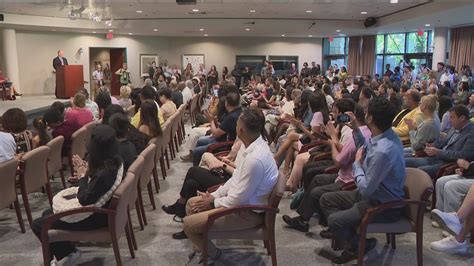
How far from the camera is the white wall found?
57.3ft

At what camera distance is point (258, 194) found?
2830 mm

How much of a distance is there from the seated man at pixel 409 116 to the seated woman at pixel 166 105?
10.1 ft

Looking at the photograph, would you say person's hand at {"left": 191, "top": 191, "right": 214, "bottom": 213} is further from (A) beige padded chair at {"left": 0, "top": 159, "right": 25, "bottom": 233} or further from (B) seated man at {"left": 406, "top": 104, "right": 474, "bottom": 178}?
(B) seated man at {"left": 406, "top": 104, "right": 474, "bottom": 178}

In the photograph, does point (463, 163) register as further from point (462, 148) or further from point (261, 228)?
point (261, 228)

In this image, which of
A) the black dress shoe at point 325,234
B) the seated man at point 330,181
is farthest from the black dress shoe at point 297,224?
the black dress shoe at point 325,234

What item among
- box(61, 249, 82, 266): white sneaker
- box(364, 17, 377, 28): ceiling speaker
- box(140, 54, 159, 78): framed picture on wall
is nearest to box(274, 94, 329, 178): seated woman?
box(61, 249, 82, 266): white sneaker

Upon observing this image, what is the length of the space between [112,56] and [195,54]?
4.25 meters

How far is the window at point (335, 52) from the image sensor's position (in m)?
22.6

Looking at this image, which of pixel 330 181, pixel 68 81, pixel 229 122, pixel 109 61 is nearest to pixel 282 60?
pixel 109 61

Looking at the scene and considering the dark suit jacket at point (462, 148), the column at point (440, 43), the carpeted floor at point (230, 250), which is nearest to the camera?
the carpeted floor at point (230, 250)

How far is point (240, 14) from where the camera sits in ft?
47.6

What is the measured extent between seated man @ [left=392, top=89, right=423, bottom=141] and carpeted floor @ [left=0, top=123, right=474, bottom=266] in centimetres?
129

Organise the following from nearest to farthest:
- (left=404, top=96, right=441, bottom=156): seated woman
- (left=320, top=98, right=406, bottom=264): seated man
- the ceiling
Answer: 1. (left=320, top=98, right=406, bottom=264): seated man
2. (left=404, top=96, right=441, bottom=156): seated woman
3. the ceiling

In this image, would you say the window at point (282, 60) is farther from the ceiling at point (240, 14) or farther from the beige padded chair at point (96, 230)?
the beige padded chair at point (96, 230)
